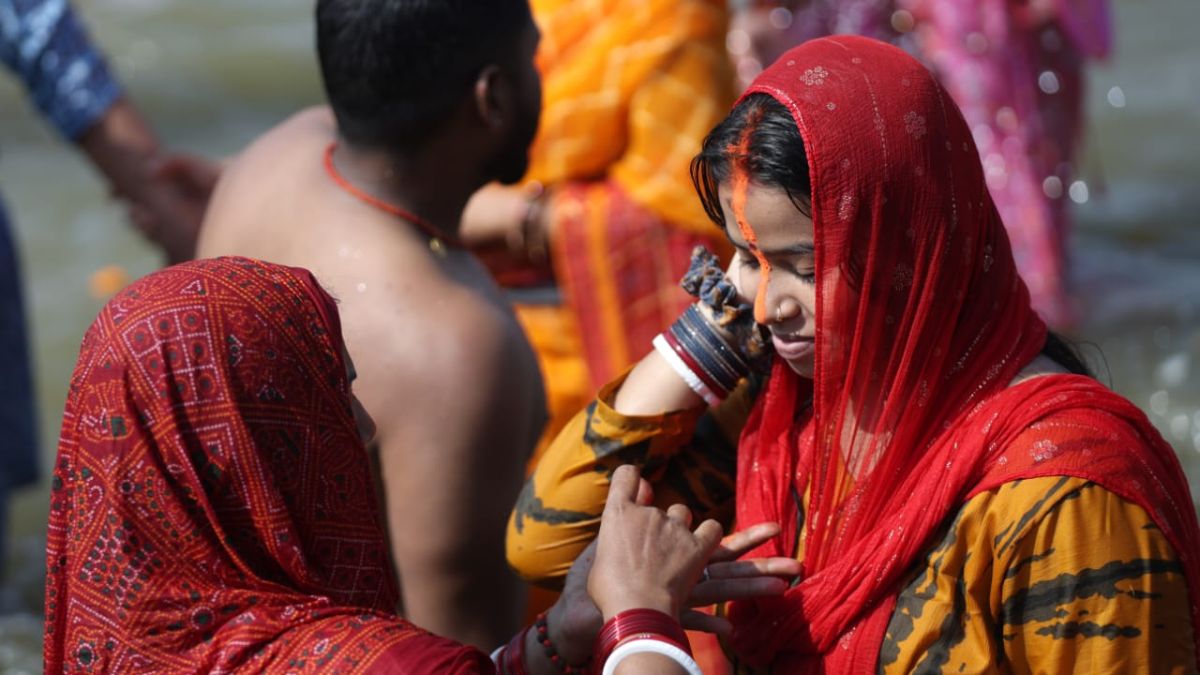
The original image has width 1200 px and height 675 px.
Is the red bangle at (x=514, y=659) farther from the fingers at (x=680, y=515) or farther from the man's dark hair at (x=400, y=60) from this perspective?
the man's dark hair at (x=400, y=60)

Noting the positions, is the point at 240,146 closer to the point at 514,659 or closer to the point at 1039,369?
the point at 514,659

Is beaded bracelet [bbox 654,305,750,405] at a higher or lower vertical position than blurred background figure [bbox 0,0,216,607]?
higher

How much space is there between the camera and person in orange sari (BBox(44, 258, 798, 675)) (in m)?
1.74

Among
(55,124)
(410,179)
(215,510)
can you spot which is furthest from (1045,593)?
(55,124)

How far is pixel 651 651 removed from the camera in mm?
1763

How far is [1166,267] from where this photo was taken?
683cm

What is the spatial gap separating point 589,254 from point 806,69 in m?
1.76

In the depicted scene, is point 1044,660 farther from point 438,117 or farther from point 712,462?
point 438,117

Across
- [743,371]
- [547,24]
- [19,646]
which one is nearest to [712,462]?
[743,371]

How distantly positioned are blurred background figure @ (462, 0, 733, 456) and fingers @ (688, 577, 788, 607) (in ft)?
5.53

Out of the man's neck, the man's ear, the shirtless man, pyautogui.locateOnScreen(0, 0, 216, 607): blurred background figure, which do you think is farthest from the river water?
the man's ear

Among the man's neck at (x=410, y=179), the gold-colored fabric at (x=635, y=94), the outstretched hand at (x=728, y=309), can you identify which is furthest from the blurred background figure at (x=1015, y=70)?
the outstretched hand at (x=728, y=309)

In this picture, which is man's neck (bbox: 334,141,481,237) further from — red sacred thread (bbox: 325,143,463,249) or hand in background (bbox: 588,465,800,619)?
hand in background (bbox: 588,465,800,619)

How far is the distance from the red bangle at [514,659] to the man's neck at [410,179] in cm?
85
